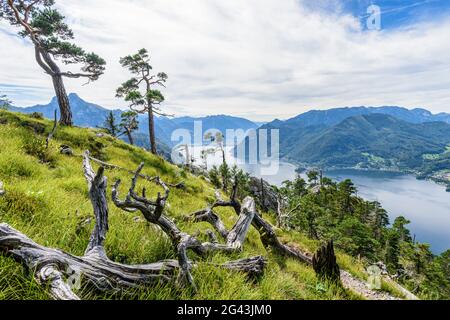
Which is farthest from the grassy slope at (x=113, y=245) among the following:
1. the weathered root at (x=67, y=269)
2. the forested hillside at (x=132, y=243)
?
the weathered root at (x=67, y=269)

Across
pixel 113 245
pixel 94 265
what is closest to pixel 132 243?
pixel 113 245

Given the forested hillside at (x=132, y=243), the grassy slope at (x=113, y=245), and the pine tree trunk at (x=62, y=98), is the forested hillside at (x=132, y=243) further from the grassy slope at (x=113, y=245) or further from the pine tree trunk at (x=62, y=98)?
the pine tree trunk at (x=62, y=98)

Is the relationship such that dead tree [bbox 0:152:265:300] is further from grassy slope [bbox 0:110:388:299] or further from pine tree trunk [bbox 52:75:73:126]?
pine tree trunk [bbox 52:75:73:126]

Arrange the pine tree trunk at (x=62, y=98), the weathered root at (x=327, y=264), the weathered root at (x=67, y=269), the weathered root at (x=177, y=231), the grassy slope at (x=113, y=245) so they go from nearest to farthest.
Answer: the weathered root at (x=67, y=269)
the grassy slope at (x=113, y=245)
the weathered root at (x=177, y=231)
the weathered root at (x=327, y=264)
the pine tree trunk at (x=62, y=98)

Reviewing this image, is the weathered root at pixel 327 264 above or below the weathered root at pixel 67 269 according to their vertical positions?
below

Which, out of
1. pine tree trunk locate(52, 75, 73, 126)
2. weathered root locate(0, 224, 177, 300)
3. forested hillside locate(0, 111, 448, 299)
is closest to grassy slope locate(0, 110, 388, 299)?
forested hillside locate(0, 111, 448, 299)

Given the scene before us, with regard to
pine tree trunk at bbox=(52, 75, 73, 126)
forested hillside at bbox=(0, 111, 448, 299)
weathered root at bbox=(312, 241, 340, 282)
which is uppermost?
pine tree trunk at bbox=(52, 75, 73, 126)

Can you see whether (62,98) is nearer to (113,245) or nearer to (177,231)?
(113,245)

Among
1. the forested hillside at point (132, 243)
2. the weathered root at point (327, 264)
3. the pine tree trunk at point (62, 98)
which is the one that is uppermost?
the pine tree trunk at point (62, 98)

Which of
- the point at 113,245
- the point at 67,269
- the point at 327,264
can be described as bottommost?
the point at 327,264

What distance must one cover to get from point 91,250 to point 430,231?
21954cm

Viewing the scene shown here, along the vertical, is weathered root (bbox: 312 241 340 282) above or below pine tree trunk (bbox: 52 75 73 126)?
below

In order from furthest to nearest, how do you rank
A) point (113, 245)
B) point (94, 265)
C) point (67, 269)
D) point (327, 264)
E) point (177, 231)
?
1. point (327, 264)
2. point (177, 231)
3. point (113, 245)
4. point (94, 265)
5. point (67, 269)
